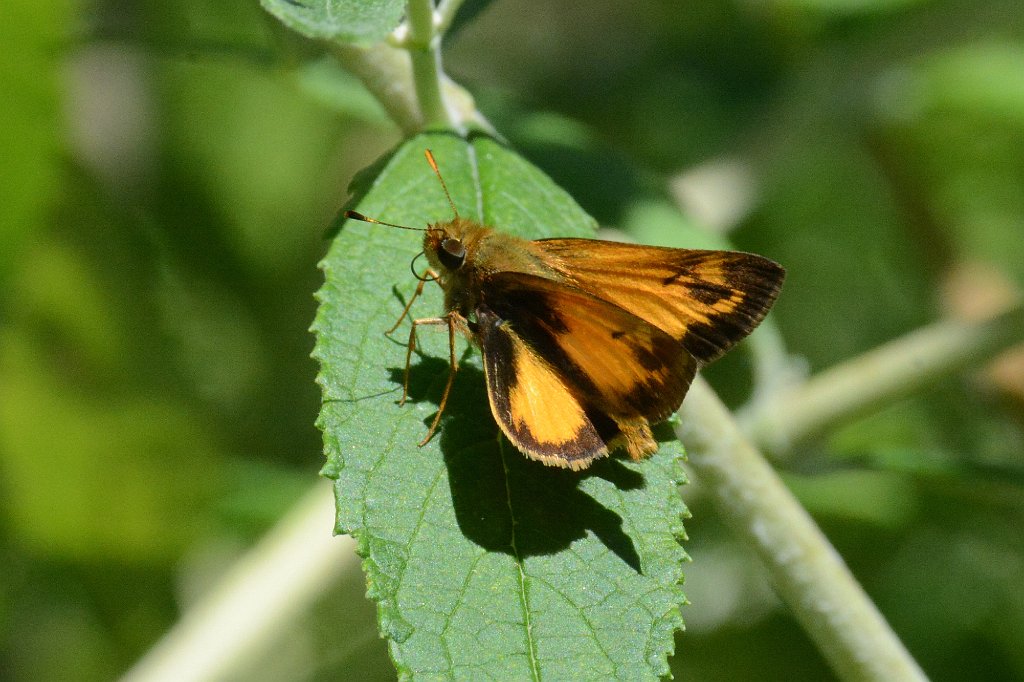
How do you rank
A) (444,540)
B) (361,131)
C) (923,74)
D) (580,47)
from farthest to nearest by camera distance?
1. (580,47)
2. (361,131)
3. (923,74)
4. (444,540)

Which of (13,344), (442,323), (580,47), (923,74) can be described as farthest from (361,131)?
(442,323)

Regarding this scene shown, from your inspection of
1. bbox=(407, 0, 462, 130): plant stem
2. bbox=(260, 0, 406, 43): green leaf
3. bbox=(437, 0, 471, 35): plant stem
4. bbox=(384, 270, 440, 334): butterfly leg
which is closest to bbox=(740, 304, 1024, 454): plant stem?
bbox=(384, 270, 440, 334): butterfly leg

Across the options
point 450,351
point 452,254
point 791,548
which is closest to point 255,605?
point 450,351

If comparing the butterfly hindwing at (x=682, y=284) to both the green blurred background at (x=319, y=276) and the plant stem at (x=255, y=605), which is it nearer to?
the green blurred background at (x=319, y=276)

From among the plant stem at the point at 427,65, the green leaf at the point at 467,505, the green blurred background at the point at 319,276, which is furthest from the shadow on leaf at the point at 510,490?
the green blurred background at the point at 319,276

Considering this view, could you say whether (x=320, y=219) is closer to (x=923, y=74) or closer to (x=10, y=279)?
(x=10, y=279)

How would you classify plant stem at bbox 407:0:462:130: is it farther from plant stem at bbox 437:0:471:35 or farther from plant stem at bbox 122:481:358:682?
plant stem at bbox 122:481:358:682
